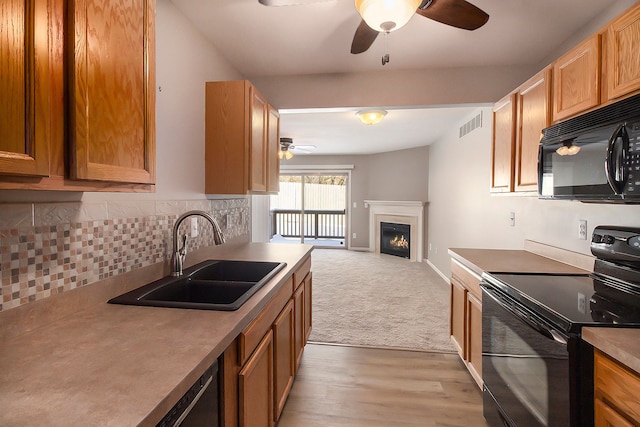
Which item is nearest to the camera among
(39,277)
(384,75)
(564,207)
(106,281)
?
(39,277)

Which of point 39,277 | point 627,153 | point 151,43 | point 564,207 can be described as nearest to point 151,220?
point 39,277

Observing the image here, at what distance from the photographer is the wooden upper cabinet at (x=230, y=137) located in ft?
7.30

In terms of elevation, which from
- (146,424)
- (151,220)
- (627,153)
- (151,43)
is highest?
(151,43)

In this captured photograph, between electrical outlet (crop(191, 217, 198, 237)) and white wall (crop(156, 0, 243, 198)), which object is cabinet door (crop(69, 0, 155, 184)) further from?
electrical outlet (crop(191, 217, 198, 237))

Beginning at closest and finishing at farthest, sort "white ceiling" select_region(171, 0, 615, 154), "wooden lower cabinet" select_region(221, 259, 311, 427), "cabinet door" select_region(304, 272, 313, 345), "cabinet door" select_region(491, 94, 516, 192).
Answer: "wooden lower cabinet" select_region(221, 259, 311, 427) < "white ceiling" select_region(171, 0, 615, 154) < "cabinet door" select_region(491, 94, 516, 192) < "cabinet door" select_region(304, 272, 313, 345)

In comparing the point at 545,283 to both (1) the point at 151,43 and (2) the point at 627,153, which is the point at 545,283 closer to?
(2) the point at 627,153

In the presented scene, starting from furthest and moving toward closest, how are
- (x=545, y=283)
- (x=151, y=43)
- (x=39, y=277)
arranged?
(x=545, y=283) < (x=151, y=43) < (x=39, y=277)

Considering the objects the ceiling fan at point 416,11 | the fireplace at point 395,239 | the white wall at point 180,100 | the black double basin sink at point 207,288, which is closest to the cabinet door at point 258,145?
the white wall at point 180,100

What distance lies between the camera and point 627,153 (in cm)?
117

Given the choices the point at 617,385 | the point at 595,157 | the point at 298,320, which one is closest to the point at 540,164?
the point at 595,157

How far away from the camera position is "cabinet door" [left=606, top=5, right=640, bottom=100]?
48.4 inches

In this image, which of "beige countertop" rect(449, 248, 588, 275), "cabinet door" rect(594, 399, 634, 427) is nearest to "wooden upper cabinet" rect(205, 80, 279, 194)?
"beige countertop" rect(449, 248, 588, 275)

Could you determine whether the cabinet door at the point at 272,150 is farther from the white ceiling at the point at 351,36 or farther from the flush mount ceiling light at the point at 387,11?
the flush mount ceiling light at the point at 387,11

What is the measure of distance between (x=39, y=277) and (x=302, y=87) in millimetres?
2467
